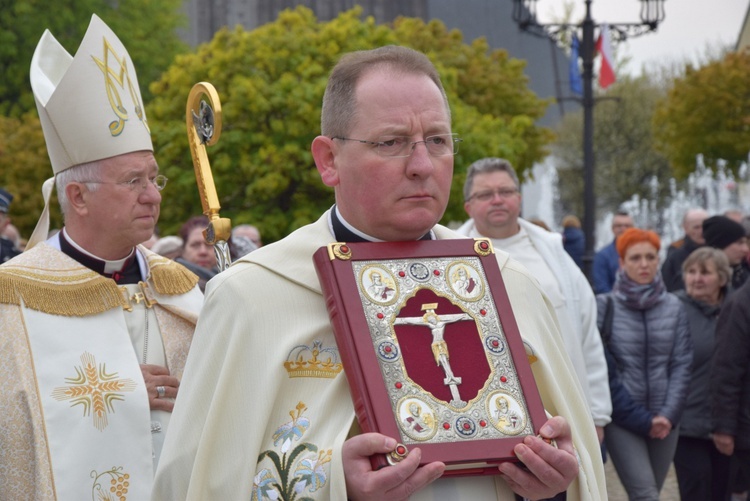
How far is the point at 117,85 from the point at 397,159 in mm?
2383

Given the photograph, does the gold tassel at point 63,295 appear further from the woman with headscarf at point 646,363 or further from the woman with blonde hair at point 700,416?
the woman with blonde hair at point 700,416

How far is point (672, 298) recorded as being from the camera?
7477 mm

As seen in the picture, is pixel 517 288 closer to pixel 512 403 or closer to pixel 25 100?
pixel 512 403

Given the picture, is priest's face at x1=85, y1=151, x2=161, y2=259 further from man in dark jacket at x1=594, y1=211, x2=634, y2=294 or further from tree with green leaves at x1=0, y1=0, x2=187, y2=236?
tree with green leaves at x1=0, y1=0, x2=187, y2=236

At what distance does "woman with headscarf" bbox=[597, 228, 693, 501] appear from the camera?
7250 millimetres

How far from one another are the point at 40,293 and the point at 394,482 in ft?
7.77

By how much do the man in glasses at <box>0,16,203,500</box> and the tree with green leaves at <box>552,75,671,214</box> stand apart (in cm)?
4467

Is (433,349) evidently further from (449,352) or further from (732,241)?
(732,241)

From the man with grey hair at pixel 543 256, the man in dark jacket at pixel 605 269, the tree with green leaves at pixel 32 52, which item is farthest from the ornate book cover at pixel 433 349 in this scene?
the tree with green leaves at pixel 32 52

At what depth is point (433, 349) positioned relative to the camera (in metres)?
2.85

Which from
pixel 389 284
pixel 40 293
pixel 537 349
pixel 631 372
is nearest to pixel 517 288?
pixel 537 349

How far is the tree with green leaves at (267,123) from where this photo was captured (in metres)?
22.0

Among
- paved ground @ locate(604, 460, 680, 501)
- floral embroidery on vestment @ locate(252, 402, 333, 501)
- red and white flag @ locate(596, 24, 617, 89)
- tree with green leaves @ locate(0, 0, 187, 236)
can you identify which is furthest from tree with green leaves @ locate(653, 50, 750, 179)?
floral embroidery on vestment @ locate(252, 402, 333, 501)

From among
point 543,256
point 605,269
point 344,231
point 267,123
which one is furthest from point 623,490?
point 267,123
